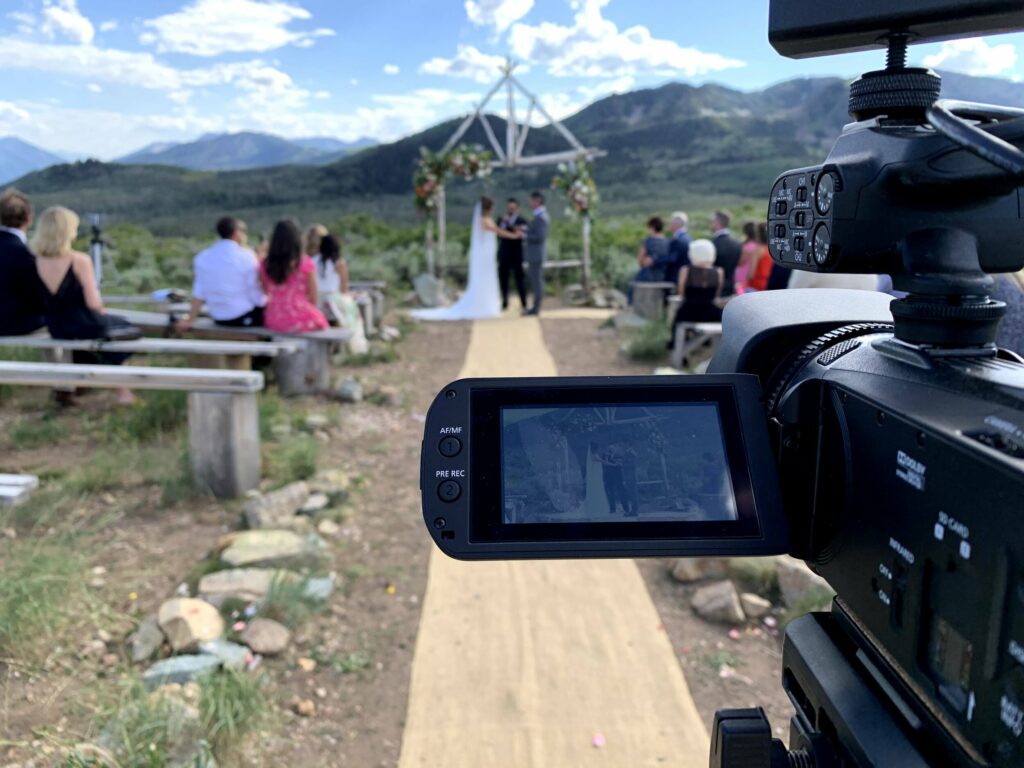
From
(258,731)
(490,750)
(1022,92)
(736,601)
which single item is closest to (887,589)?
(1022,92)

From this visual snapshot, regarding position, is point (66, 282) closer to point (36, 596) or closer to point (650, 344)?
point (36, 596)

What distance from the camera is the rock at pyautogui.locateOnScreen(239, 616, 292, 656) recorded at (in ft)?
11.5

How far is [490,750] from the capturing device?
9.82 ft

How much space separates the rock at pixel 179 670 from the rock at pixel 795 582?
2.45 meters

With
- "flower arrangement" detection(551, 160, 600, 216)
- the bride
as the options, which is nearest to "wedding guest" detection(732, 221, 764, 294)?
the bride

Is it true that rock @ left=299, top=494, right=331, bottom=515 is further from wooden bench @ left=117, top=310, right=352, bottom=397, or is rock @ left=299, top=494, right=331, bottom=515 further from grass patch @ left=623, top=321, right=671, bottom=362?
grass patch @ left=623, top=321, right=671, bottom=362

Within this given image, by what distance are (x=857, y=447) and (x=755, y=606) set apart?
10.4ft

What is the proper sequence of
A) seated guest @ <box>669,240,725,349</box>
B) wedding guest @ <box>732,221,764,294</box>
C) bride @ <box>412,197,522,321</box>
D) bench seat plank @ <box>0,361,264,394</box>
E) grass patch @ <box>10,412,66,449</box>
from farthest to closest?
bride @ <box>412,197,522,321</box>
seated guest @ <box>669,240,725,349</box>
wedding guest @ <box>732,221,764,294</box>
grass patch @ <box>10,412,66,449</box>
bench seat plank @ <box>0,361,264,394</box>

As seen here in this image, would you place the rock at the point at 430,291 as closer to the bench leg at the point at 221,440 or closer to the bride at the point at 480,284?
the bride at the point at 480,284

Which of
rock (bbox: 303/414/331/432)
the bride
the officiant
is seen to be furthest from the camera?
the bride

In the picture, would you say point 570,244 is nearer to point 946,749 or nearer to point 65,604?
point 65,604

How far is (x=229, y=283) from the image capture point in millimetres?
7664

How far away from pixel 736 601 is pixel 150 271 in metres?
17.0

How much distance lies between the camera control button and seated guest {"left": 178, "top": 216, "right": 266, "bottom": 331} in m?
6.79
